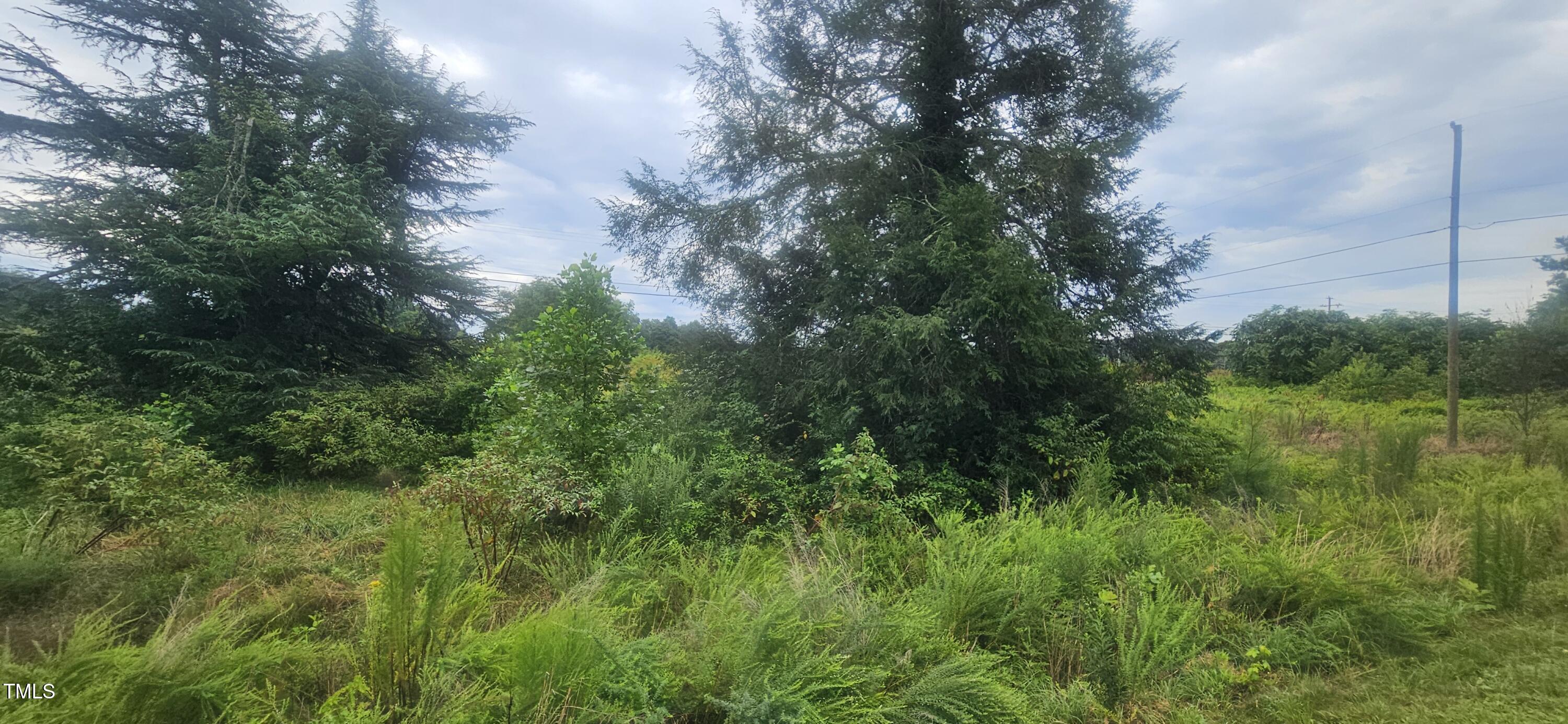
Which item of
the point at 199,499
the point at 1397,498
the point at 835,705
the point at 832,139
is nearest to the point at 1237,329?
the point at 1397,498

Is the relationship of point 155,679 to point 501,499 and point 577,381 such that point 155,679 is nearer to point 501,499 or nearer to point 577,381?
point 501,499

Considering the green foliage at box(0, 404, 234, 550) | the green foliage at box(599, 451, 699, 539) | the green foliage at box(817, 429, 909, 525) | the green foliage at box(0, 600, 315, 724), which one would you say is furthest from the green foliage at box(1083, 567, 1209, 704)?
the green foliage at box(0, 404, 234, 550)

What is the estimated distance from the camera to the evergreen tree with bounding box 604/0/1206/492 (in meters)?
6.77

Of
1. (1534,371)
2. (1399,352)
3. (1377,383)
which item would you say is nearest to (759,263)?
(1534,371)

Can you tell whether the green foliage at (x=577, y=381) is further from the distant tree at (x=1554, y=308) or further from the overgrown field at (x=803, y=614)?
the distant tree at (x=1554, y=308)

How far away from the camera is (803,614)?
3123mm

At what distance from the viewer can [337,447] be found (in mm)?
7977

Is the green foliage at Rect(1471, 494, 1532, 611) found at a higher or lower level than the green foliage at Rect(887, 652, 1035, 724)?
higher

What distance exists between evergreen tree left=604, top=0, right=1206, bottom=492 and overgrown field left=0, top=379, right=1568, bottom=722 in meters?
1.73

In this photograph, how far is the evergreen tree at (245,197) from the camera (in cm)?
852

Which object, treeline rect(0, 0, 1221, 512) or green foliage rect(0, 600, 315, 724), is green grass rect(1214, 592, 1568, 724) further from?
green foliage rect(0, 600, 315, 724)

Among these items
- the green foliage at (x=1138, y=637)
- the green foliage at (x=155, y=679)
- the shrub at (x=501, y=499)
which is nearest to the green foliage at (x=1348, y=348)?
the green foliage at (x=1138, y=637)

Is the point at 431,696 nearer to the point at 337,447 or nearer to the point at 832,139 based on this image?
the point at 337,447

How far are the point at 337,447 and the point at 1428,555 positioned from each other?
11925 mm
